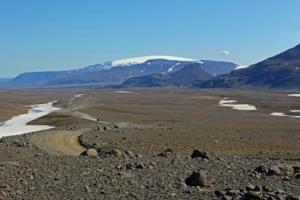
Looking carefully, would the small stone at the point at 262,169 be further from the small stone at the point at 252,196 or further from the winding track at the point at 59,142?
the winding track at the point at 59,142

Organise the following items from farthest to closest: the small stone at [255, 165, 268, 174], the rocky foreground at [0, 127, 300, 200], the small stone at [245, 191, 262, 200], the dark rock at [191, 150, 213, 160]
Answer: the dark rock at [191, 150, 213, 160]
the small stone at [255, 165, 268, 174]
the rocky foreground at [0, 127, 300, 200]
the small stone at [245, 191, 262, 200]

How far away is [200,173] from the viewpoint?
21.5 m

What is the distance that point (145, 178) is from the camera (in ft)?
73.5

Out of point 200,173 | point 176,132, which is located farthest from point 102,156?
point 176,132

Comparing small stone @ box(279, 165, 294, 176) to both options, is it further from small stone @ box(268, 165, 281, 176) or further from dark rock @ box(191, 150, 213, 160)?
dark rock @ box(191, 150, 213, 160)

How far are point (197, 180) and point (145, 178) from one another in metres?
2.32

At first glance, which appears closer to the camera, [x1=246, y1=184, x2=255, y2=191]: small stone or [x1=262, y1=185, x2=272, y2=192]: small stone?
[x1=262, y1=185, x2=272, y2=192]: small stone

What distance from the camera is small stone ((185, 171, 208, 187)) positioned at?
21.0 metres

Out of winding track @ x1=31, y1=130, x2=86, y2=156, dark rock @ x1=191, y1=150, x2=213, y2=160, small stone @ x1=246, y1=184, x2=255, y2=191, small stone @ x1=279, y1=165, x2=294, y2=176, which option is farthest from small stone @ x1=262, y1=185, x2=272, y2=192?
winding track @ x1=31, y1=130, x2=86, y2=156

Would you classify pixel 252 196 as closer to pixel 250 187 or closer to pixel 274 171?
pixel 250 187

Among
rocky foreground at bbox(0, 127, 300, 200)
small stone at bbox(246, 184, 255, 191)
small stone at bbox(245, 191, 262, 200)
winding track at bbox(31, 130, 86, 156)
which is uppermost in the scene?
small stone at bbox(245, 191, 262, 200)

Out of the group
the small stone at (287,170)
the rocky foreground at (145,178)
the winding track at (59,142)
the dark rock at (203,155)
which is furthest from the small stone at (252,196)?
the winding track at (59,142)

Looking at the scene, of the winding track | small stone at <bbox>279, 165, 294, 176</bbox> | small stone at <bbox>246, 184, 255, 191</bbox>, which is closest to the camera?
small stone at <bbox>246, 184, 255, 191</bbox>

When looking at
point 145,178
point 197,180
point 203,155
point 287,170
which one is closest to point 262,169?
point 287,170
